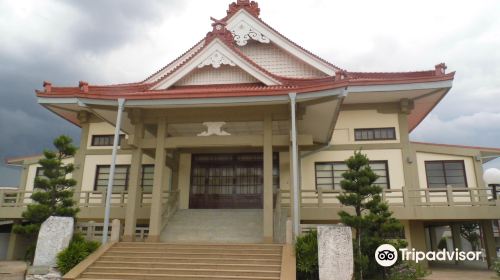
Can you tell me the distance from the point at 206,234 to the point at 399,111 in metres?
9.57

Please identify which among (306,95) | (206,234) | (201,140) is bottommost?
(206,234)

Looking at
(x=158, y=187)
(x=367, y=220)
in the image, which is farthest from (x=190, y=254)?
(x=367, y=220)

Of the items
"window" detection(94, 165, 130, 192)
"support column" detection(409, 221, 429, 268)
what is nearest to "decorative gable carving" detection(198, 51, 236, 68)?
"window" detection(94, 165, 130, 192)

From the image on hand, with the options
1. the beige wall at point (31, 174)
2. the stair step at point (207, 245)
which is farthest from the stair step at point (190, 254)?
the beige wall at point (31, 174)

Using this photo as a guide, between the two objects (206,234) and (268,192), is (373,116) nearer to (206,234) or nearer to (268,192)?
(268,192)

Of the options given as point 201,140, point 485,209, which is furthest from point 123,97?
point 485,209

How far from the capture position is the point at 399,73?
14.8m

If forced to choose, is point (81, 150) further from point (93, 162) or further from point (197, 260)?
point (197, 260)

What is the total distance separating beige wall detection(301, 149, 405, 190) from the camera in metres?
14.9

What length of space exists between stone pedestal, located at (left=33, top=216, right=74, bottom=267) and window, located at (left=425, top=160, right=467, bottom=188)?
13.7 metres

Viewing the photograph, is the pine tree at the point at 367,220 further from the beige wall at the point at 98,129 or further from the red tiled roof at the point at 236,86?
the beige wall at the point at 98,129

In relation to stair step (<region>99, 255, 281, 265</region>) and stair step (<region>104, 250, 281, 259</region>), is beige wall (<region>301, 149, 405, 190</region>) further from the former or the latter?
stair step (<region>99, 255, 281, 265</region>)

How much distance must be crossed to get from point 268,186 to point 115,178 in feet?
30.2

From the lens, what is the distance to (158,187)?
11906 millimetres
